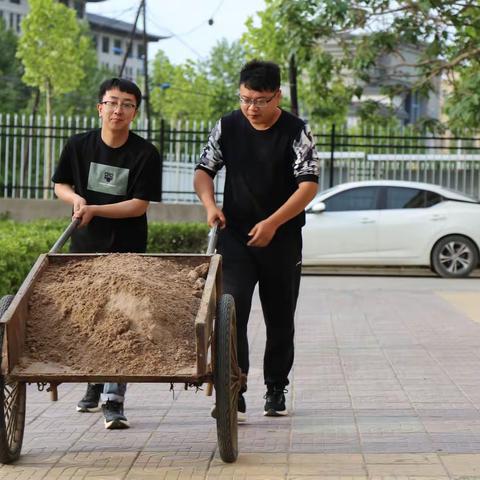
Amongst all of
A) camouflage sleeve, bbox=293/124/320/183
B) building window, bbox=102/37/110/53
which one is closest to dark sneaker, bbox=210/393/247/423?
camouflage sleeve, bbox=293/124/320/183

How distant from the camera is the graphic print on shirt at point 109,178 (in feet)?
21.5

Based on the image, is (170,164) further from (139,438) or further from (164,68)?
(164,68)

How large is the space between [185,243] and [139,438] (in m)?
15.7

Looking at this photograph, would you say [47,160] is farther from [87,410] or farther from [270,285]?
[270,285]

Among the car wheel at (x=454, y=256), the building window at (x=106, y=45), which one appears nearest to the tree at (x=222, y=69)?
the car wheel at (x=454, y=256)

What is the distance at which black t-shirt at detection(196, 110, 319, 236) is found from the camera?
6.47 meters

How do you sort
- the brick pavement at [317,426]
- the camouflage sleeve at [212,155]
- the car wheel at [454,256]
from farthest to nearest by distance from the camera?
1. the car wheel at [454,256]
2. the camouflage sleeve at [212,155]
3. the brick pavement at [317,426]

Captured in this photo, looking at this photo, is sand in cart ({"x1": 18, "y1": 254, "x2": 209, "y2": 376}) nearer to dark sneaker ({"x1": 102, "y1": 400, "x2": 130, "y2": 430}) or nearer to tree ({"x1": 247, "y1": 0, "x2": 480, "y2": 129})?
dark sneaker ({"x1": 102, "y1": 400, "x2": 130, "y2": 430})

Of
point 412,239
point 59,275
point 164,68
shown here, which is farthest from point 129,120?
point 164,68

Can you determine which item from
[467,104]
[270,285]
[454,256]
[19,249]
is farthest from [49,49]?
[270,285]

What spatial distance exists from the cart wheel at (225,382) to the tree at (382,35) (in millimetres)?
14171

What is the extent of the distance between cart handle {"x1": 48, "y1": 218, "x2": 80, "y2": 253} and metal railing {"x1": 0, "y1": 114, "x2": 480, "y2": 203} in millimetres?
17957

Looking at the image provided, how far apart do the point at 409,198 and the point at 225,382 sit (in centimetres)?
1459

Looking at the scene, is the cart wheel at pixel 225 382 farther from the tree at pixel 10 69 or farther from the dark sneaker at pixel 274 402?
the tree at pixel 10 69
